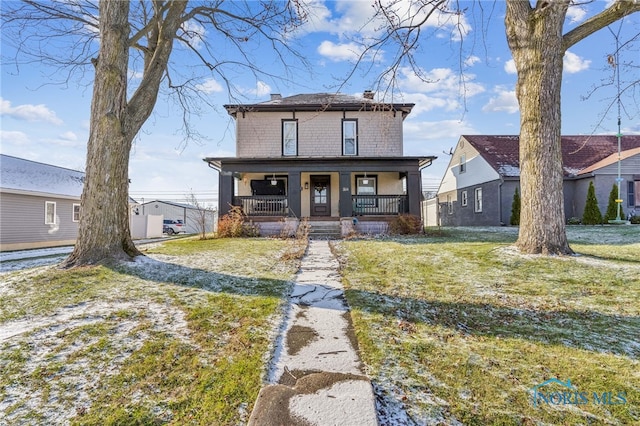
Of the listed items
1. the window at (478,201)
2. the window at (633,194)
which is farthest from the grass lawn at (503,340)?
the window at (633,194)

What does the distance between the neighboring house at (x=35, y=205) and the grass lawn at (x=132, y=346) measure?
10.9m

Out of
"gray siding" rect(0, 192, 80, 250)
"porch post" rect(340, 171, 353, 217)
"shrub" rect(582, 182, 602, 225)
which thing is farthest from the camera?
"shrub" rect(582, 182, 602, 225)

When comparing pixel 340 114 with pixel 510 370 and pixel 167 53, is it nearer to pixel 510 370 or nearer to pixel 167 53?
pixel 167 53

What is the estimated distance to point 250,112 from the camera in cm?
1616

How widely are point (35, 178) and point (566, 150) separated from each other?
29499 mm

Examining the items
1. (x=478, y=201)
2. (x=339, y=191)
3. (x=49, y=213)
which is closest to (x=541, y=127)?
(x=339, y=191)

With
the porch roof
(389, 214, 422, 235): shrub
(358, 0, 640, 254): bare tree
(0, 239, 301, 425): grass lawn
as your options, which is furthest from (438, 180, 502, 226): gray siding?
(0, 239, 301, 425): grass lawn

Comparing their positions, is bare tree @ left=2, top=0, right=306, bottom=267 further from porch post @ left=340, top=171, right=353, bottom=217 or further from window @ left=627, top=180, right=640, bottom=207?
window @ left=627, top=180, right=640, bottom=207

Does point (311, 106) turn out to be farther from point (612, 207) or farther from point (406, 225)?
point (612, 207)

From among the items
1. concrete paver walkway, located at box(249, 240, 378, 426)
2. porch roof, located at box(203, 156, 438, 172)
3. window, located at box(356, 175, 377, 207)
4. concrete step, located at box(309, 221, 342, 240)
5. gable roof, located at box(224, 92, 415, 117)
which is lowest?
concrete paver walkway, located at box(249, 240, 378, 426)

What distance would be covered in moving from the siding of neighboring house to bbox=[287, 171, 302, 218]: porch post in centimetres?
214

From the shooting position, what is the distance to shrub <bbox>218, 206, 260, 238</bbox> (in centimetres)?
1318

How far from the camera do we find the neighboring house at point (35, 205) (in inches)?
552

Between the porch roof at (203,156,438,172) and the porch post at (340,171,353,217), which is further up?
the porch roof at (203,156,438,172)
